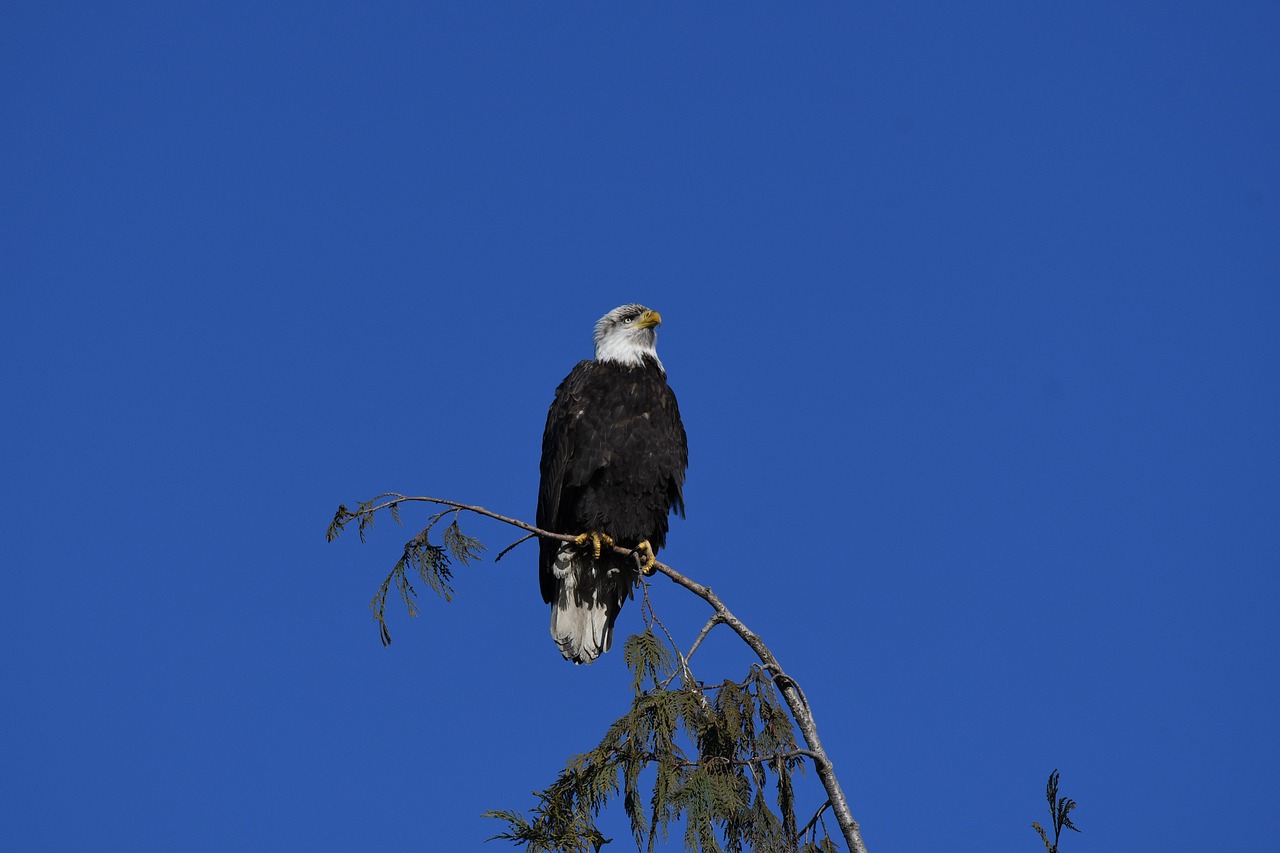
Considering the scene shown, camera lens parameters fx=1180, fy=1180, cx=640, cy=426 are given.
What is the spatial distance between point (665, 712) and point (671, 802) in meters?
0.29

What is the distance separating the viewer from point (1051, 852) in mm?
3404

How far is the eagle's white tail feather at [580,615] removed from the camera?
7078 mm

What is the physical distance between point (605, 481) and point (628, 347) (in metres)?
1.01

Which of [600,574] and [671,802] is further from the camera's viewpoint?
[600,574]

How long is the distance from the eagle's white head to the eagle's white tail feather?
1.29 meters

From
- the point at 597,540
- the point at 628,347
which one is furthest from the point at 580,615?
the point at 628,347

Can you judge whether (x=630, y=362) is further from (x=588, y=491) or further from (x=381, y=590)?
(x=381, y=590)

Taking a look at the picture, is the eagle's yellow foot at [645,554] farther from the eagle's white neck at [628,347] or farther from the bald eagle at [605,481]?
the eagle's white neck at [628,347]

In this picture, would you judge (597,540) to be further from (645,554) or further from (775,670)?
(775,670)

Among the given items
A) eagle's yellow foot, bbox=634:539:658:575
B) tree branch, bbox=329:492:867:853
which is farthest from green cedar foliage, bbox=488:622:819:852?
eagle's yellow foot, bbox=634:539:658:575

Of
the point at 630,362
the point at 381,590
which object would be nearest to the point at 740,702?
the point at 381,590

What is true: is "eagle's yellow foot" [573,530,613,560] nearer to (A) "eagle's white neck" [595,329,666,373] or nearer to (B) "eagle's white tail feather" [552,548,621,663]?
(B) "eagle's white tail feather" [552,548,621,663]

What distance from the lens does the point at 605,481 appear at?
6.73m

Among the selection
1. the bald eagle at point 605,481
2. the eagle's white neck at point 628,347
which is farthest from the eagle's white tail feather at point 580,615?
the eagle's white neck at point 628,347
